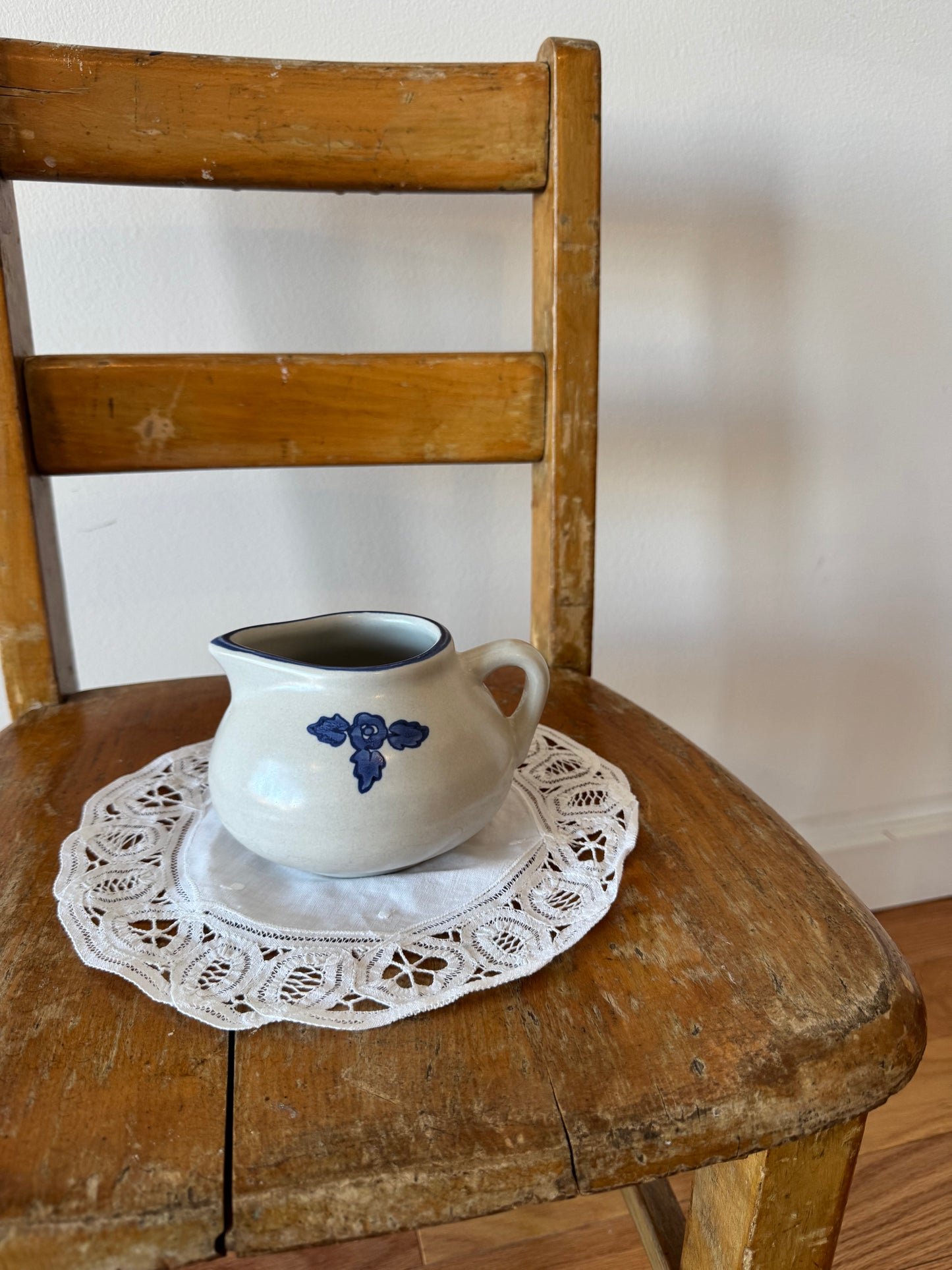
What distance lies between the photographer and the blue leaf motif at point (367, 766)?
1.17ft

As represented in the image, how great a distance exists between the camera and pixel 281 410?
1.92 feet

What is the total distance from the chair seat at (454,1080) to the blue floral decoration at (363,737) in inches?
3.5

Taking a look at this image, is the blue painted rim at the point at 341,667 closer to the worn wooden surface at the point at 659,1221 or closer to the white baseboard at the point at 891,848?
the worn wooden surface at the point at 659,1221

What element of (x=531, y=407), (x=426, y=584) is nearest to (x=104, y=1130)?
(x=531, y=407)

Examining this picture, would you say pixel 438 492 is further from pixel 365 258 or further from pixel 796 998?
pixel 796 998

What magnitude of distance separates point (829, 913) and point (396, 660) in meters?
0.21

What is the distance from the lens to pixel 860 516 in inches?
37.0

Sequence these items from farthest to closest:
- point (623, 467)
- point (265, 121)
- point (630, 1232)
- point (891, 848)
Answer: point (891, 848)
point (623, 467)
point (630, 1232)
point (265, 121)

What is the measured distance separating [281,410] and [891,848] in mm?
860

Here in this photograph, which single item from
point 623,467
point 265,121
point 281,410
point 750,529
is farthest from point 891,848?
point 265,121

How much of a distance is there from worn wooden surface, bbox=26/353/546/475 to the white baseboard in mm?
670

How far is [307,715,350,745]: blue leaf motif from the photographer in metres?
0.36

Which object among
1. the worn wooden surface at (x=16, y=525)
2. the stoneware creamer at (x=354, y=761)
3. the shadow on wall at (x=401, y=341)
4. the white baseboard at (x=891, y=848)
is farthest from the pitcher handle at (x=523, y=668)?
the white baseboard at (x=891, y=848)

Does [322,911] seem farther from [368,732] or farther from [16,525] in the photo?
[16,525]
